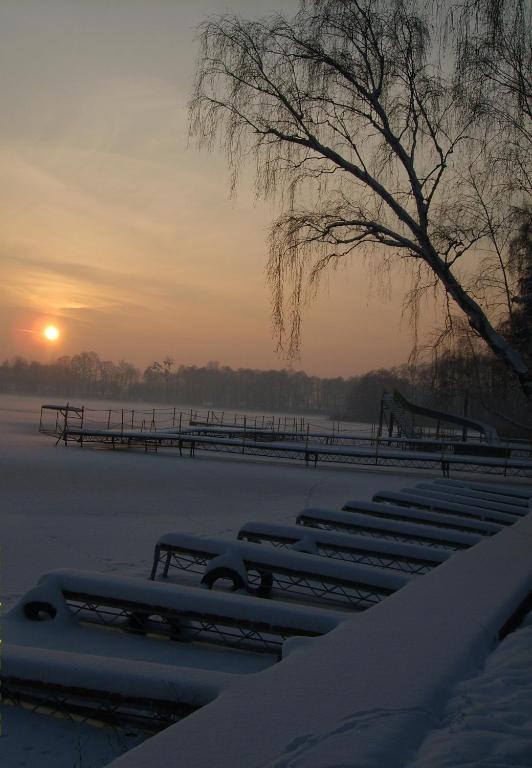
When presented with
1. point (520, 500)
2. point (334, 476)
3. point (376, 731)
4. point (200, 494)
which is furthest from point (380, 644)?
point (334, 476)

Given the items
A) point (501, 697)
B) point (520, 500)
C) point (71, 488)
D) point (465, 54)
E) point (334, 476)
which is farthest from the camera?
point (334, 476)

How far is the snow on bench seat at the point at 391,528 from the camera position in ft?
23.0

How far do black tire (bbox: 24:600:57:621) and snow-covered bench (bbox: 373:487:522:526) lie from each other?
574 cm

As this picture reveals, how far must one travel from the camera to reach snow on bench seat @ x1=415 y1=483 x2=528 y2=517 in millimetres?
9758

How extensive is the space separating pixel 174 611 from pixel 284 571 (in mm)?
1469

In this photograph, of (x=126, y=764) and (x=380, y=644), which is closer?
(x=126, y=764)

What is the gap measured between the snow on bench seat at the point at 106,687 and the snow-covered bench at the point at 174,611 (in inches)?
36.0

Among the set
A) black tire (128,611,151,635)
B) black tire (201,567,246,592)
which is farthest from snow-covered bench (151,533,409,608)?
black tire (128,611,151,635)

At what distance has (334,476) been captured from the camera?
61.1 feet

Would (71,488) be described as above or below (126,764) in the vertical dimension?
below

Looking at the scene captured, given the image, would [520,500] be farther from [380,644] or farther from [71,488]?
[380,644]

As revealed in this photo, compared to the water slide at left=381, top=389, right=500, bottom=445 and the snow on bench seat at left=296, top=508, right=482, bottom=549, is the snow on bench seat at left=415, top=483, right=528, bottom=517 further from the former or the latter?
the water slide at left=381, top=389, right=500, bottom=445

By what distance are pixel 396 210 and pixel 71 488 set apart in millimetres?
8695

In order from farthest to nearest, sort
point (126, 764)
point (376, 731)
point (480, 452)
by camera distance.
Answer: point (480, 452) < point (376, 731) < point (126, 764)
